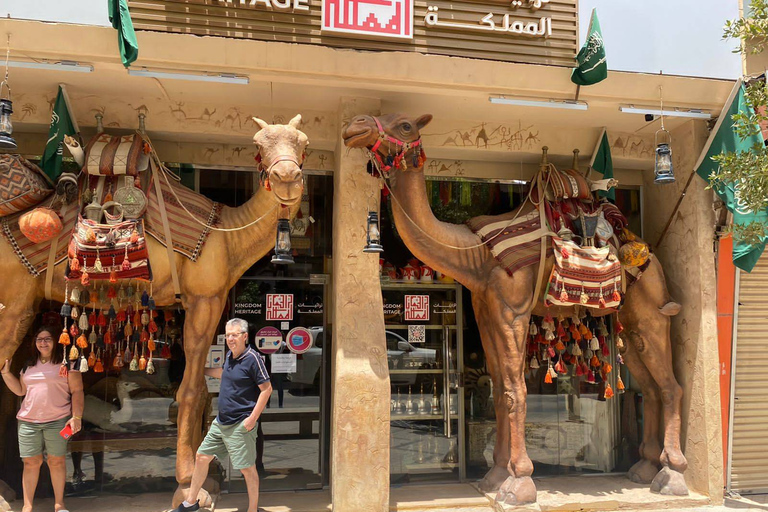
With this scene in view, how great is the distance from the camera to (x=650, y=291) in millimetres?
6324

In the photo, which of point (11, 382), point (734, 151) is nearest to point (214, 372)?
point (11, 382)

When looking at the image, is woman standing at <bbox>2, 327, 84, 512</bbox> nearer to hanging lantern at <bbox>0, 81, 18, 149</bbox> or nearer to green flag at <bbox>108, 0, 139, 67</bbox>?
hanging lantern at <bbox>0, 81, 18, 149</bbox>

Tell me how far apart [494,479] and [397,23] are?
4.40 meters

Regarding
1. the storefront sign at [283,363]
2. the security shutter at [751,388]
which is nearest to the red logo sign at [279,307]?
the storefront sign at [283,363]

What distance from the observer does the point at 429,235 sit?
5.66m

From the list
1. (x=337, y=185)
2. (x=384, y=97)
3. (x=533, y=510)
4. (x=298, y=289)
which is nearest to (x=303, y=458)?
(x=298, y=289)

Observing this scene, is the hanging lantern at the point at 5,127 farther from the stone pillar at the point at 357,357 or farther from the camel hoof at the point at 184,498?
the camel hoof at the point at 184,498

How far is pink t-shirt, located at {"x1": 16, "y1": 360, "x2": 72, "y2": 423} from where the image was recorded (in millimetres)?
5066

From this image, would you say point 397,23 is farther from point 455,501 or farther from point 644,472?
point 644,472

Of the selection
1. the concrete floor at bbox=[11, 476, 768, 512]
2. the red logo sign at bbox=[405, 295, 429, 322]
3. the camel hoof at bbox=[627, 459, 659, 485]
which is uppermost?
the red logo sign at bbox=[405, 295, 429, 322]

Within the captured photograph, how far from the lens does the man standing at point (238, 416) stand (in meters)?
4.92

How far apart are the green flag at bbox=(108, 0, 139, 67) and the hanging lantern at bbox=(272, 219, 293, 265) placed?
166 cm

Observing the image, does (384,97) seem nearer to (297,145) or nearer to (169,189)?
(297,145)

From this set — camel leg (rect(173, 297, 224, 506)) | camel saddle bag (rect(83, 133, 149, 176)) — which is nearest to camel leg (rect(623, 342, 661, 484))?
camel leg (rect(173, 297, 224, 506))
